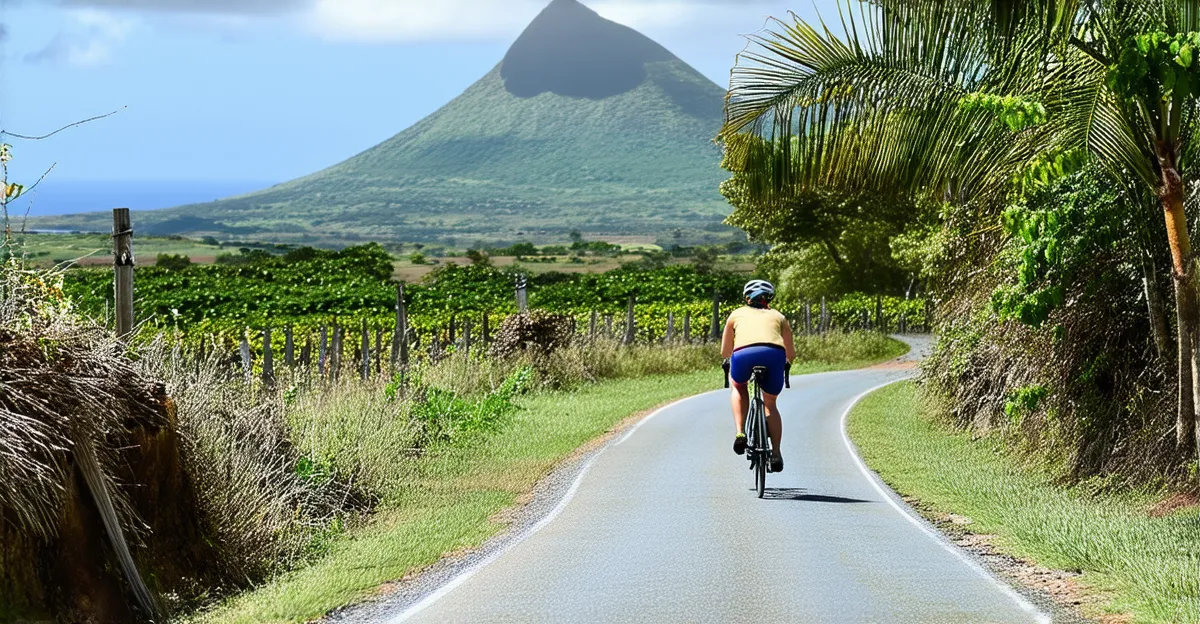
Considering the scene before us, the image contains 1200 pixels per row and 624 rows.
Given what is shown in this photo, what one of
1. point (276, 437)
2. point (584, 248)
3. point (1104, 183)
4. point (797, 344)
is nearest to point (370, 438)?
point (276, 437)

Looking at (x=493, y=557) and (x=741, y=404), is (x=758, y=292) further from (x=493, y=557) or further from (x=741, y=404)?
(x=493, y=557)

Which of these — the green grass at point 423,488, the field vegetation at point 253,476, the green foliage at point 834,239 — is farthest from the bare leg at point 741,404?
the green foliage at point 834,239

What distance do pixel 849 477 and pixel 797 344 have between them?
34003mm

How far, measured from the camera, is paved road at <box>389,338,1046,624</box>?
9.36 m

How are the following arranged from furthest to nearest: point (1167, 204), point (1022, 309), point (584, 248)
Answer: point (584, 248) < point (1022, 309) < point (1167, 204)

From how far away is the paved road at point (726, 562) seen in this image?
9.36 m

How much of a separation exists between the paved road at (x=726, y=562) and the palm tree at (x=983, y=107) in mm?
3279

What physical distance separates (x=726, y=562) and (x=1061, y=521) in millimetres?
3611

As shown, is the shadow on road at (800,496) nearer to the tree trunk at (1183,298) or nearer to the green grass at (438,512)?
the green grass at (438,512)

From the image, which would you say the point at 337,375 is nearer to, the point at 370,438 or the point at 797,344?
the point at 370,438

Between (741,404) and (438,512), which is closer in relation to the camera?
(438,512)

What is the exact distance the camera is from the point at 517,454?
66.1ft

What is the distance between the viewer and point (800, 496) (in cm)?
1529

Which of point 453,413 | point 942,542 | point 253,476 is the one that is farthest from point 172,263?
point 942,542
